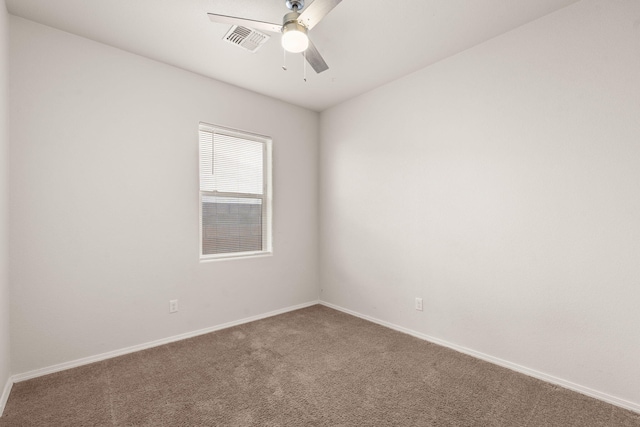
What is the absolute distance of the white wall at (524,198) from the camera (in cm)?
191

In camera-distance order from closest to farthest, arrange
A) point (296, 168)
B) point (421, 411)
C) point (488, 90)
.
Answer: point (421, 411) < point (488, 90) < point (296, 168)

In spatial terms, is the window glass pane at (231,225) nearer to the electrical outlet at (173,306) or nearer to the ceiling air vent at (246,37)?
the electrical outlet at (173,306)

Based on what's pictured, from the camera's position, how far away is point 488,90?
248 centimetres

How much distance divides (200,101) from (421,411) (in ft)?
10.7

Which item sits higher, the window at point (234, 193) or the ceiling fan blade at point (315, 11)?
the ceiling fan blade at point (315, 11)

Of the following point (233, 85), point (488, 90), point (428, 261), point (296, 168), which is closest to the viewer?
point (488, 90)

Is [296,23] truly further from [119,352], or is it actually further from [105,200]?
[119,352]

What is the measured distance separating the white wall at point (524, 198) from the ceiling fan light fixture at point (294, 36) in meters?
1.60

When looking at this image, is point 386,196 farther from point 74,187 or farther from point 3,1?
point 3,1

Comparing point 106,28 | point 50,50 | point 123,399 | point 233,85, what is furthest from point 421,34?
point 123,399

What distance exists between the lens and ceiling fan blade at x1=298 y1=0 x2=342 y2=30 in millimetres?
1608

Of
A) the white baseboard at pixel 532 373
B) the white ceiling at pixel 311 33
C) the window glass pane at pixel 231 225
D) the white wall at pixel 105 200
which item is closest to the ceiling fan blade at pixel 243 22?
the white ceiling at pixel 311 33

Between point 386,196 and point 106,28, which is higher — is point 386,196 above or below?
below

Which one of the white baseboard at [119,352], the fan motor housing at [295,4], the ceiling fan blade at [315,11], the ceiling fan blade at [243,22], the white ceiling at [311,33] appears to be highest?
the white ceiling at [311,33]
